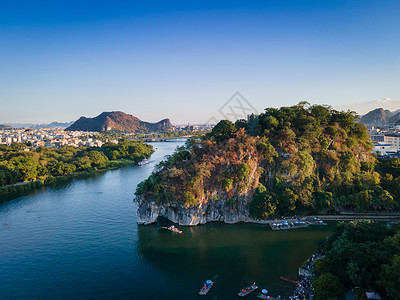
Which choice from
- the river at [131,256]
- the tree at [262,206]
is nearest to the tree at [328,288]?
the river at [131,256]

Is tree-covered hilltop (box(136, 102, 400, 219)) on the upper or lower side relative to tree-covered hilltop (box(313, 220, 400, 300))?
upper

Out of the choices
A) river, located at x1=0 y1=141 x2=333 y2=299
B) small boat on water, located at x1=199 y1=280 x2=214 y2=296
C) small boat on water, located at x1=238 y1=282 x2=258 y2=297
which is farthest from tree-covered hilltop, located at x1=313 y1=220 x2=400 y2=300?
small boat on water, located at x1=199 y1=280 x2=214 y2=296

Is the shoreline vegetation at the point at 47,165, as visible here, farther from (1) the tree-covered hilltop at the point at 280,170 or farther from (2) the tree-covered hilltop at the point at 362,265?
(2) the tree-covered hilltop at the point at 362,265

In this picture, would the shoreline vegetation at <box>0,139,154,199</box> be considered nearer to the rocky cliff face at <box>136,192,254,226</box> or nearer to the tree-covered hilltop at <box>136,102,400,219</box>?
the rocky cliff face at <box>136,192,254,226</box>

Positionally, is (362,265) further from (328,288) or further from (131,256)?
(131,256)

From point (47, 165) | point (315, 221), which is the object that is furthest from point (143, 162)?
point (315, 221)

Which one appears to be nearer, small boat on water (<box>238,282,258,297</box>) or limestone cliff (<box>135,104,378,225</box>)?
small boat on water (<box>238,282,258,297</box>)

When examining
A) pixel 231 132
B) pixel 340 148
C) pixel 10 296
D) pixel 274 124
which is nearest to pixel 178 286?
pixel 10 296
